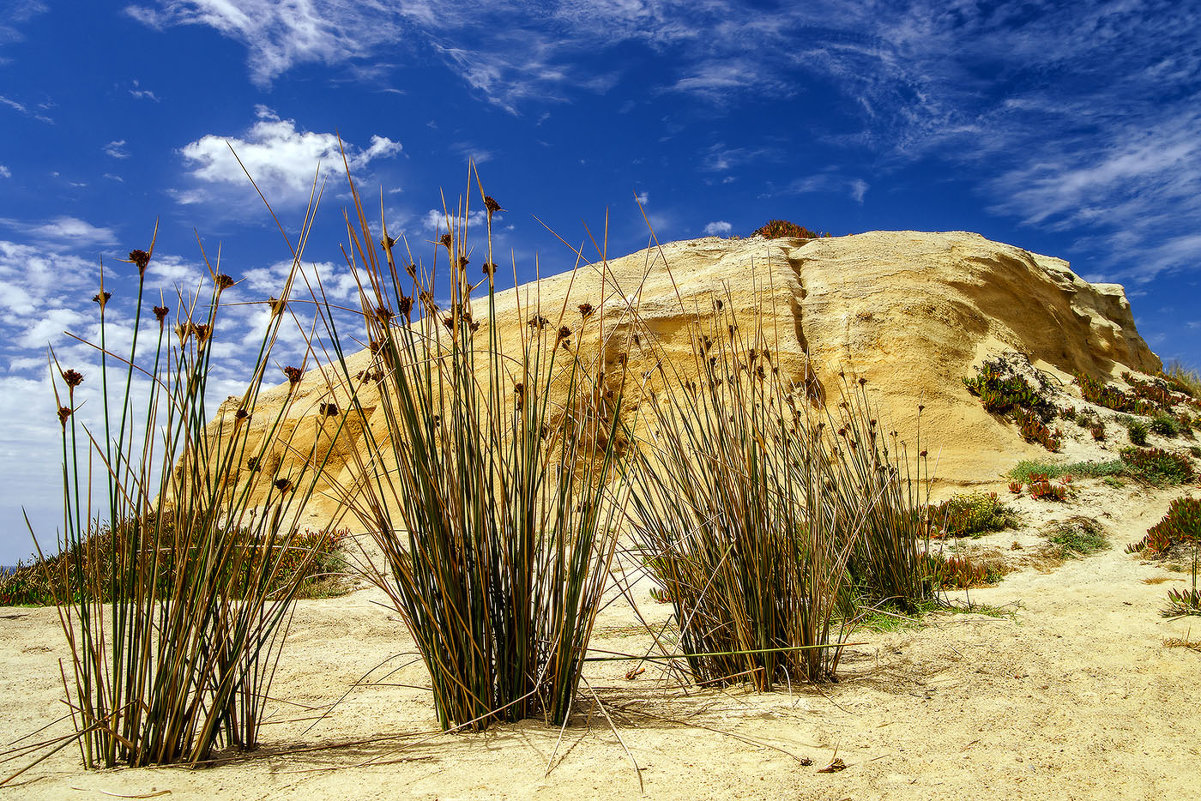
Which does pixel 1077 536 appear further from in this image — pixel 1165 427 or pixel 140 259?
pixel 140 259

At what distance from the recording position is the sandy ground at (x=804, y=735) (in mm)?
1650

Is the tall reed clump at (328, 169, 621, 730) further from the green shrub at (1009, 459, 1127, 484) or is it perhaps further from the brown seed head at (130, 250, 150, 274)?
the green shrub at (1009, 459, 1127, 484)

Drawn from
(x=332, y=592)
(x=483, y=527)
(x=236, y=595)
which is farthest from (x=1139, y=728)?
(x=332, y=592)

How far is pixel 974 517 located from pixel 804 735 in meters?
5.39

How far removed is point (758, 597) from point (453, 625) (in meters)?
1.00

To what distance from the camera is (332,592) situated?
6.49m

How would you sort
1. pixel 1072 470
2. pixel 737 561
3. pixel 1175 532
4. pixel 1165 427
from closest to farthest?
pixel 737 561, pixel 1175 532, pixel 1072 470, pixel 1165 427

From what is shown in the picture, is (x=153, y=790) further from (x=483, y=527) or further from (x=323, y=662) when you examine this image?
(x=323, y=662)

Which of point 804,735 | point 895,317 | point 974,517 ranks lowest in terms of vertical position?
point 804,735

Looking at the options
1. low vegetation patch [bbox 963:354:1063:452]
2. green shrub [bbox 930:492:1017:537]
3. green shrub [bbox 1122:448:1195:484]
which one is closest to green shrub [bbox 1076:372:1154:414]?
low vegetation patch [bbox 963:354:1063:452]

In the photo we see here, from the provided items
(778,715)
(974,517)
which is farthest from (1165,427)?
(778,715)

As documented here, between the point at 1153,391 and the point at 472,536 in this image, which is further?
the point at 1153,391

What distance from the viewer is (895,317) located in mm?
9266

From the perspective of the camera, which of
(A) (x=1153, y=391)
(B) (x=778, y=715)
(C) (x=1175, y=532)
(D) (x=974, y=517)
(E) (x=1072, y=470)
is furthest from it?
(A) (x=1153, y=391)
